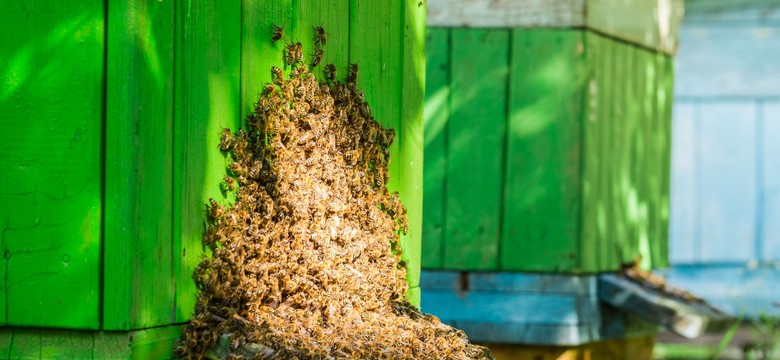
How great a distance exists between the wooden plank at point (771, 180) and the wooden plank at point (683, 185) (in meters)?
0.61

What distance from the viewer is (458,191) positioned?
610 centimetres

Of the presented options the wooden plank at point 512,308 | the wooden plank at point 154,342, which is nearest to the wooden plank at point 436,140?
the wooden plank at point 512,308

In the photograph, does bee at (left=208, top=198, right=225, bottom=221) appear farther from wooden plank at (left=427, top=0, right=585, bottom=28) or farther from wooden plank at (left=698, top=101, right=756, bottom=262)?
wooden plank at (left=698, top=101, right=756, bottom=262)

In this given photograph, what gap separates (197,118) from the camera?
2.68 m

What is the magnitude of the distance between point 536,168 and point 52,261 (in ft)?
12.7

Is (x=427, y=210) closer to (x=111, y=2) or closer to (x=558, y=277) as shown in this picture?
(x=558, y=277)

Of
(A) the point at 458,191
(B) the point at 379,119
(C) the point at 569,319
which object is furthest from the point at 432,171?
(B) the point at 379,119

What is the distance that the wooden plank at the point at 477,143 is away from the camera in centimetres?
606

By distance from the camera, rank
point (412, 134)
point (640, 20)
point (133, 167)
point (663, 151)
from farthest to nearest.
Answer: point (663, 151), point (640, 20), point (412, 134), point (133, 167)

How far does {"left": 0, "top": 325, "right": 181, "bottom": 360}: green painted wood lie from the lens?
8.26ft

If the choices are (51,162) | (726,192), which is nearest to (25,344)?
(51,162)

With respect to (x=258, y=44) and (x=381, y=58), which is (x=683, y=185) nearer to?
(x=381, y=58)

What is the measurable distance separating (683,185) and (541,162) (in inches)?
176

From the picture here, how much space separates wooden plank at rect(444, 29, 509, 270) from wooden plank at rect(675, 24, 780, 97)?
4413 millimetres
